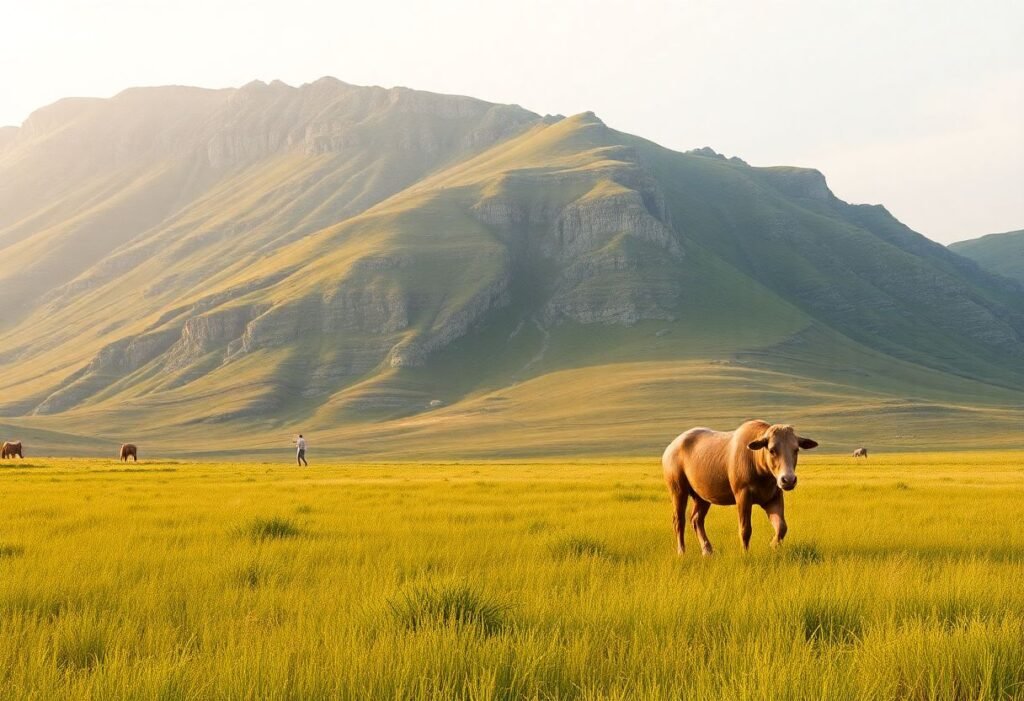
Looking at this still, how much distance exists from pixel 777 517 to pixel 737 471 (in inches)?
34.4

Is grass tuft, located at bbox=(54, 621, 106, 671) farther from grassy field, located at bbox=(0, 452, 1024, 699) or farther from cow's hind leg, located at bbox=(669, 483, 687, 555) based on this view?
cow's hind leg, located at bbox=(669, 483, 687, 555)

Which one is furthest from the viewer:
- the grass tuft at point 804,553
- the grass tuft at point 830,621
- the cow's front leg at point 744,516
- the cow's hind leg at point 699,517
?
the cow's hind leg at point 699,517

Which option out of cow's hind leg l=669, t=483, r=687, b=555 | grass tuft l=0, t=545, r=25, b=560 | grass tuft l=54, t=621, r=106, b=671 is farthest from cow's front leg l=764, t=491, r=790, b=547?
grass tuft l=0, t=545, r=25, b=560

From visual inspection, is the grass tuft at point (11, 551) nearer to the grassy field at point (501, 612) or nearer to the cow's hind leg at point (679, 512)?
the grassy field at point (501, 612)

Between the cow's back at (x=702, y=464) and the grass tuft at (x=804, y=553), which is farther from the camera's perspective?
the cow's back at (x=702, y=464)

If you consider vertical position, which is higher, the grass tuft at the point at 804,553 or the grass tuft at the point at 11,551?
the grass tuft at the point at 11,551

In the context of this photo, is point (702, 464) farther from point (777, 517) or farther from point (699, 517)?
point (777, 517)

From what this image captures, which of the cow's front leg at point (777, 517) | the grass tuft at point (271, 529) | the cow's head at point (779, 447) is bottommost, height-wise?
the grass tuft at point (271, 529)

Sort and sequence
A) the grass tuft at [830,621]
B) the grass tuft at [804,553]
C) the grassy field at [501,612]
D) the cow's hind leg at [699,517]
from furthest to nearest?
the cow's hind leg at [699,517] → the grass tuft at [804,553] → the grass tuft at [830,621] → the grassy field at [501,612]

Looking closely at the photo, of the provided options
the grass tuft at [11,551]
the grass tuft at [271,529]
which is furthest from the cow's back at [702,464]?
the grass tuft at [11,551]

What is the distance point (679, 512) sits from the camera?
44.4ft

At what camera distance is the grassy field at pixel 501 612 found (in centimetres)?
512

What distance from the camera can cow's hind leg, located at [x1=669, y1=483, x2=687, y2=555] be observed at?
1302cm

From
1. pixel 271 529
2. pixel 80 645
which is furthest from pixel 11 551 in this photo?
pixel 80 645
